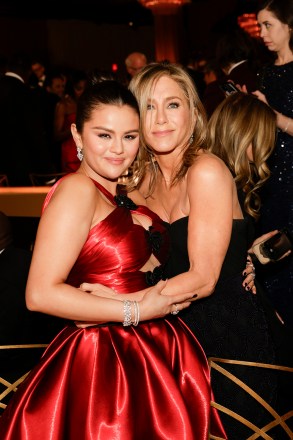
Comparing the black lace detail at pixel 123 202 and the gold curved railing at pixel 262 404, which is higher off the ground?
the black lace detail at pixel 123 202

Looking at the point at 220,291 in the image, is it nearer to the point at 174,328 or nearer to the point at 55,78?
the point at 174,328

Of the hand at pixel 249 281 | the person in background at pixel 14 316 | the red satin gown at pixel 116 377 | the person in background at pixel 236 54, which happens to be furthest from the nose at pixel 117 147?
the person in background at pixel 236 54

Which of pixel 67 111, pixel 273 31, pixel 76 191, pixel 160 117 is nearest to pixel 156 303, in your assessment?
pixel 76 191

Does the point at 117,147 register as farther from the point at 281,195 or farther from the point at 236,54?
the point at 236,54

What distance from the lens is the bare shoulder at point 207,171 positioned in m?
1.78

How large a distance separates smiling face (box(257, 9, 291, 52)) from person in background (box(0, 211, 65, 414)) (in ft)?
5.31

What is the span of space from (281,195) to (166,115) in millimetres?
1407

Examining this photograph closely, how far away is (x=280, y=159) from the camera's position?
3.19 m

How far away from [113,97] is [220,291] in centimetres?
65

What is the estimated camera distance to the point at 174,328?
1.73 m

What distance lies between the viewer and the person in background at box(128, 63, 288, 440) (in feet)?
5.79

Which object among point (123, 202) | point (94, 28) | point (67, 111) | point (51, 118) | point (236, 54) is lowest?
point (51, 118)

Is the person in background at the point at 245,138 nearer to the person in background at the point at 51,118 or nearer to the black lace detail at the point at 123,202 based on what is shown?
the black lace detail at the point at 123,202

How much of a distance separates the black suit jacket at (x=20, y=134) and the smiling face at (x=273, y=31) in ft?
7.53
